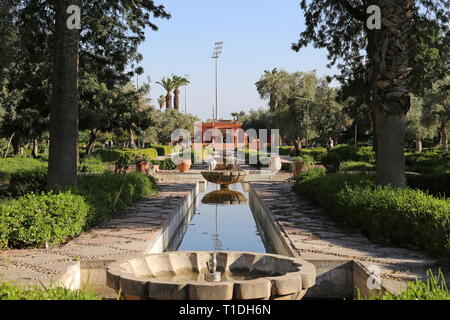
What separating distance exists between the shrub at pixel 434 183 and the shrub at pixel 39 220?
7152mm

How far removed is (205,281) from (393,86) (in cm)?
626

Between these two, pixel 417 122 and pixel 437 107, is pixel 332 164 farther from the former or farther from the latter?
pixel 417 122

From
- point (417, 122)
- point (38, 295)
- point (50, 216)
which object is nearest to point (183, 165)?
point (50, 216)

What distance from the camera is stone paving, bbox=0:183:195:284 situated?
528 cm

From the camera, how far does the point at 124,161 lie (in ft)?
53.3

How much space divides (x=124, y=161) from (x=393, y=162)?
9462 millimetres

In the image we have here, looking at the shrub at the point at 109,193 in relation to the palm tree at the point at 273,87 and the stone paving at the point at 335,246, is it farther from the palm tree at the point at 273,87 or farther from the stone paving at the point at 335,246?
the palm tree at the point at 273,87

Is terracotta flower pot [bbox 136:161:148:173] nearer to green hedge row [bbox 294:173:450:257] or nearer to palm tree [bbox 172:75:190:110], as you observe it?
green hedge row [bbox 294:173:450:257]

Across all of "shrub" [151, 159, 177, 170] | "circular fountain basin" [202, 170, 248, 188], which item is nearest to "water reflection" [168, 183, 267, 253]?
"circular fountain basin" [202, 170, 248, 188]

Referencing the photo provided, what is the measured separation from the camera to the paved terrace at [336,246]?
215 inches

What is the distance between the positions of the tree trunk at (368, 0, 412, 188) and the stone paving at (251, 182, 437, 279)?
1504mm

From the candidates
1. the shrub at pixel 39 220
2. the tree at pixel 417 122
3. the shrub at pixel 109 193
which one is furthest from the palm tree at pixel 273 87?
the shrub at pixel 39 220

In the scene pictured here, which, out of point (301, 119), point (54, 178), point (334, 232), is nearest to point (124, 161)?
point (54, 178)

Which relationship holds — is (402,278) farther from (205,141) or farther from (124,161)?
(205,141)
